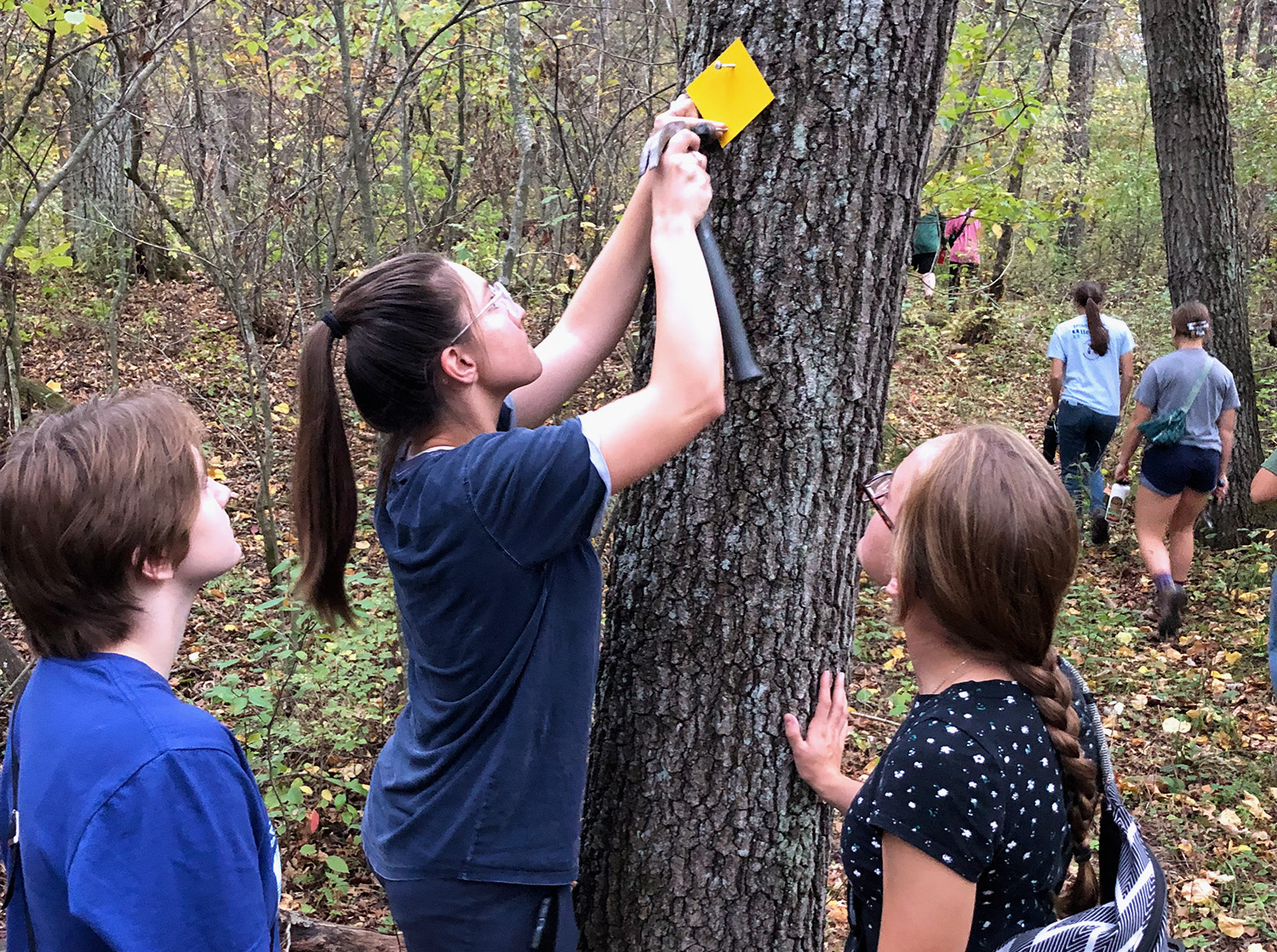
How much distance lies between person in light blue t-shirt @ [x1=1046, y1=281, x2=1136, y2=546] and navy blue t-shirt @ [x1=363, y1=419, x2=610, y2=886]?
6.63m

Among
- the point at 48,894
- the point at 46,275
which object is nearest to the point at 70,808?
the point at 48,894

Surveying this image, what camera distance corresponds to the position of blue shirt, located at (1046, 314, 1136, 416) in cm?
728

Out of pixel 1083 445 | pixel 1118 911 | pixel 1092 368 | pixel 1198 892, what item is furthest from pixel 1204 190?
pixel 1118 911

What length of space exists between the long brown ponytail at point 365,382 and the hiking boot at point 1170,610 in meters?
5.74

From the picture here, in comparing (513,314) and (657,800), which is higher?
(513,314)

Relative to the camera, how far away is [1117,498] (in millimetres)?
7332

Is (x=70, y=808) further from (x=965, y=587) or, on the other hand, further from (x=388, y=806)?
(x=965, y=587)

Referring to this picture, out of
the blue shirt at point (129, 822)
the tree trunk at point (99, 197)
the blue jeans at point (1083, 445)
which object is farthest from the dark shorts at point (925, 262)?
the blue shirt at point (129, 822)

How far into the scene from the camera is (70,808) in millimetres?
1336

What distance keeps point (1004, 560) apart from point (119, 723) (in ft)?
4.23

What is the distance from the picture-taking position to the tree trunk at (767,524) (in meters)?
1.83

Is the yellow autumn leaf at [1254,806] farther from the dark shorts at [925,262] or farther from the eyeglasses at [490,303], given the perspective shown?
the dark shorts at [925,262]

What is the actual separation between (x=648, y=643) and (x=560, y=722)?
38 centimetres

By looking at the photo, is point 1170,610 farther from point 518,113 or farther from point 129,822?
point 129,822
